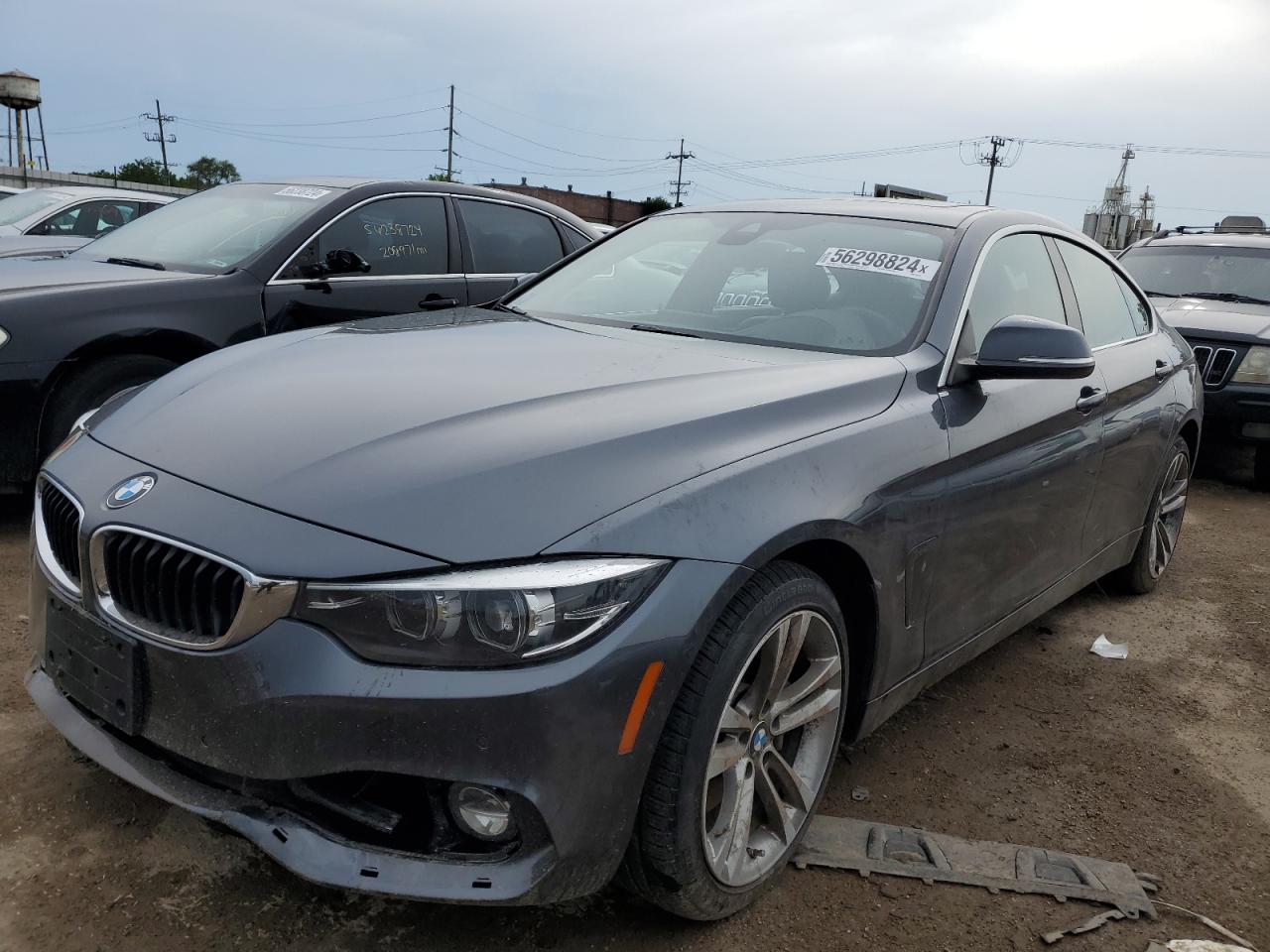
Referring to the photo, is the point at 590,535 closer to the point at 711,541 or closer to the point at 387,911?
the point at 711,541

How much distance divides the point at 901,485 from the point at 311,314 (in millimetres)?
3425

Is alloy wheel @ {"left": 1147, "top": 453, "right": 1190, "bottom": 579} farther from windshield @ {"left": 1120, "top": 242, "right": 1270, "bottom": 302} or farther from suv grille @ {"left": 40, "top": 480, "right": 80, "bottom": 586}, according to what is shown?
suv grille @ {"left": 40, "top": 480, "right": 80, "bottom": 586}

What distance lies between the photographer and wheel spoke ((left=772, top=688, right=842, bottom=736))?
2.24 meters

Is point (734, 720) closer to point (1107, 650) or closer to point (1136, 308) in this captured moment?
point (1107, 650)

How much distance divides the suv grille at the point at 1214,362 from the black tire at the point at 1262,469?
549 millimetres

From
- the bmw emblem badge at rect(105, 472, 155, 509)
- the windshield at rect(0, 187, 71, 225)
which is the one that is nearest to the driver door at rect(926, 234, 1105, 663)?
the bmw emblem badge at rect(105, 472, 155, 509)

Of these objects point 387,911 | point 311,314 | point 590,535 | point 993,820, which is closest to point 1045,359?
point 993,820

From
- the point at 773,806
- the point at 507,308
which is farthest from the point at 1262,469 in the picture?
the point at 773,806

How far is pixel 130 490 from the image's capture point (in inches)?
76.7

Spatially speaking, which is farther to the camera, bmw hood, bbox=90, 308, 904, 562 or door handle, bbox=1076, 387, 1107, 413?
door handle, bbox=1076, 387, 1107, 413

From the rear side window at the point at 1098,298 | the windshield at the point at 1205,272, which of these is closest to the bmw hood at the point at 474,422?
the rear side window at the point at 1098,298

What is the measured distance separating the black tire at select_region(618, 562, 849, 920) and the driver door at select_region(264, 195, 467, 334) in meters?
2.92

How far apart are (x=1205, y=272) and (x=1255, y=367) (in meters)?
1.59

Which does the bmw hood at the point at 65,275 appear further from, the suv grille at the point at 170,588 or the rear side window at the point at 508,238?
the suv grille at the point at 170,588
